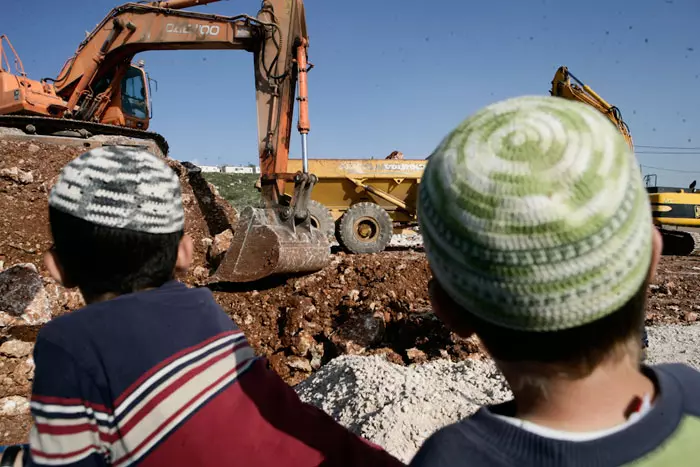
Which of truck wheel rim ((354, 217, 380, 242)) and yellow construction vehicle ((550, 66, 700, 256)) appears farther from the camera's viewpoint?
yellow construction vehicle ((550, 66, 700, 256))

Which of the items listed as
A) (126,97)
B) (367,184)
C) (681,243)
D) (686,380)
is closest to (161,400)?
(686,380)

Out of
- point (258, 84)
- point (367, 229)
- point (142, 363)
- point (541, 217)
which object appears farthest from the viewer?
point (367, 229)

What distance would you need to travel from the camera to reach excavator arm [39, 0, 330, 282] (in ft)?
20.7

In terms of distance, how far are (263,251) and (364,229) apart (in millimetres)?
4235

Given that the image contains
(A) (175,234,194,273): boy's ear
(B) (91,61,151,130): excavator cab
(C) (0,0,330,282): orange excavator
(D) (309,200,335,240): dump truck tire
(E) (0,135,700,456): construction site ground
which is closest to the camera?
(A) (175,234,194,273): boy's ear

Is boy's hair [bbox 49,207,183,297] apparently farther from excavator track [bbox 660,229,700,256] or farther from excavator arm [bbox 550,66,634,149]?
excavator track [bbox 660,229,700,256]

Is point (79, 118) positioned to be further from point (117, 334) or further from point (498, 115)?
point (498, 115)

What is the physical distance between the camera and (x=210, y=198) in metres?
9.30

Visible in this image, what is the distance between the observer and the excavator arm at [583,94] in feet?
35.3

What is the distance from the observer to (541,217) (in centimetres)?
70

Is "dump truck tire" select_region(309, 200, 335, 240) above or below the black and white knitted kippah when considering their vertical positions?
Result: below

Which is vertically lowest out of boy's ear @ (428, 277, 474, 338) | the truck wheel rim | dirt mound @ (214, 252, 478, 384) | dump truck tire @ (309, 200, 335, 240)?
the truck wheel rim

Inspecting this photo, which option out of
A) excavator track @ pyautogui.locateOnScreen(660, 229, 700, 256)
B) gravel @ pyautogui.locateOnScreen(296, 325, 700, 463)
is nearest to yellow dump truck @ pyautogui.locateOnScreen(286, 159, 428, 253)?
gravel @ pyautogui.locateOnScreen(296, 325, 700, 463)

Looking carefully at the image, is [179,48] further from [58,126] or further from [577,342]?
[577,342]
